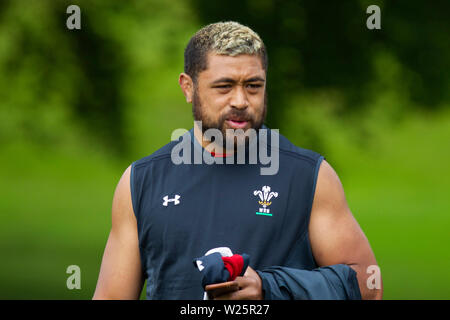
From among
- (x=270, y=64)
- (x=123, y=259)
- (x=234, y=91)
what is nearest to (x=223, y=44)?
(x=234, y=91)

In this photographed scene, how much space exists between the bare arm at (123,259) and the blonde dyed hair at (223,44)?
0.70 m

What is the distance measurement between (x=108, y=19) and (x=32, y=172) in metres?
7.91

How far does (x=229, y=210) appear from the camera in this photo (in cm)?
380

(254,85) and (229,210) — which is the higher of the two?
(254,85)

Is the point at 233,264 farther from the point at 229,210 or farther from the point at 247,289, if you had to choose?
the point at 229,210

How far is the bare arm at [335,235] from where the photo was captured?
373cm

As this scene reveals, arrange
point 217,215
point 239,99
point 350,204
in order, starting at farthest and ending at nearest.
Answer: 1. point 350,204
2. point 217,215
3. point 239,99

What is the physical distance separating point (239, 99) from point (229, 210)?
55cm

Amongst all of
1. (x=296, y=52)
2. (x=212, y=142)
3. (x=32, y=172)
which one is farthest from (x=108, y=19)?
(x=32, y=172)

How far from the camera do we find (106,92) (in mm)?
8273

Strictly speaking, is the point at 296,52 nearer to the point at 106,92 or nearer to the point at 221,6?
the point at 221,6

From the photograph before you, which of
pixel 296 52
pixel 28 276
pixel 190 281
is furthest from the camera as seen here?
pixel 28 276

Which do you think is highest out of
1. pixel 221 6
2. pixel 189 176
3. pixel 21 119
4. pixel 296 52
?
pixel 221 6

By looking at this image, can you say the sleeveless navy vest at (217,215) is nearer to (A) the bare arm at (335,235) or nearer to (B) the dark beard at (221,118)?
(A) the bare arm at (335,235)
